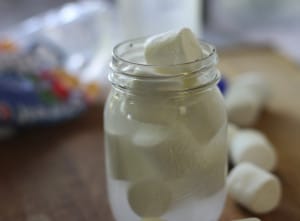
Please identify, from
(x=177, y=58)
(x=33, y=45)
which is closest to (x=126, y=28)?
(x=33, y=45)

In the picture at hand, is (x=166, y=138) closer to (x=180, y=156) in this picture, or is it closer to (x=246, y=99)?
(x=180, y=156)

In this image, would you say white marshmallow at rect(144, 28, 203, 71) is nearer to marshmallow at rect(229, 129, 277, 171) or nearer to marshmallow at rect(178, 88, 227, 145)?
marshmallow at rect(178, 88, 227, 145)

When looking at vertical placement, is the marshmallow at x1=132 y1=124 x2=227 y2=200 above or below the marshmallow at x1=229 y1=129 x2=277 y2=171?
above

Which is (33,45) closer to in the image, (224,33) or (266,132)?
(266,132)

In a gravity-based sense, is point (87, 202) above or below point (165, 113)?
below

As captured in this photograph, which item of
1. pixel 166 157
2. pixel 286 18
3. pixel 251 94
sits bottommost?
pixel 286 18

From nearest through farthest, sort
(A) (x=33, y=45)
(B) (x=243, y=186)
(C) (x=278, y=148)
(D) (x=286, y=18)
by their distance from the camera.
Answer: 1. (B) (x=243, y=186)
2. (C) (x=278, y=148)
3. (A) (x=33, y=45)
4. (D) (x=286, y=18)

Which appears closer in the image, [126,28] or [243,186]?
[243,186]

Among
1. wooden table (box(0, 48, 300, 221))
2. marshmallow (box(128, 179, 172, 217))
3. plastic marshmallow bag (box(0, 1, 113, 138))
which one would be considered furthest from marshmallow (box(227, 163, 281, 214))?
plastic marshmallow bag (box(0, 1, 113, 138))
